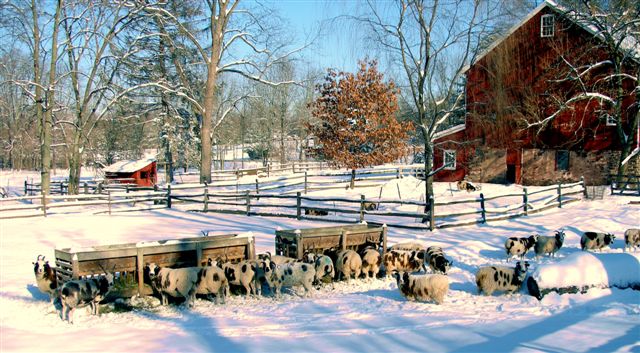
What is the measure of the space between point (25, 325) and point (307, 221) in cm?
1245

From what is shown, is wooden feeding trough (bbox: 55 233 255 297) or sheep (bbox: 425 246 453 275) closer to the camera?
wooden feeding trough (bbox: 55 233 255 297)

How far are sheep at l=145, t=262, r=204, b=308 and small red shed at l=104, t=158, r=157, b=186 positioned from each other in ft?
91.8

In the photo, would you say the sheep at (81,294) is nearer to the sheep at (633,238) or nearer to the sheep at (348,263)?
the sheep at (348,263)

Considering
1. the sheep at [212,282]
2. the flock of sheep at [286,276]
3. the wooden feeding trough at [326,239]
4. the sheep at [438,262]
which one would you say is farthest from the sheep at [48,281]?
the sheep at [438,262]

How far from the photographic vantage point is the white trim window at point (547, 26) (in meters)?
31.6

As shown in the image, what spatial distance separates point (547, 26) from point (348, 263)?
25.6 meters

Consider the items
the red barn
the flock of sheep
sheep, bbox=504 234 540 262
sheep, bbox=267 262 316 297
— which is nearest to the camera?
the flock of sheep

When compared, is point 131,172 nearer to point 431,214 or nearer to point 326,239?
point 431,214

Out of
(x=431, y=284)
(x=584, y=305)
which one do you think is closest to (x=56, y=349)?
(x=431, y=284)

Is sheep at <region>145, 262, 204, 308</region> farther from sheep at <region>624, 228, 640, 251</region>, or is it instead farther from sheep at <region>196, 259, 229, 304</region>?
sheep at <region>624, 228, 640, 251</region>

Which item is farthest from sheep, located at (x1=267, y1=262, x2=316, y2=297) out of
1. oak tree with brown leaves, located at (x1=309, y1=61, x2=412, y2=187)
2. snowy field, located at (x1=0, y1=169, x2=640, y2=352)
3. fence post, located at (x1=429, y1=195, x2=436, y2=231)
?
oak tree with brown leaves, located at (x1=309, y1=61, x2=412, y2=187)

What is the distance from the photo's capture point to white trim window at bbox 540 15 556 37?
1243 inches

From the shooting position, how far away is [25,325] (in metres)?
8.75

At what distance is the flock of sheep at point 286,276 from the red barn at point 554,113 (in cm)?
1900
